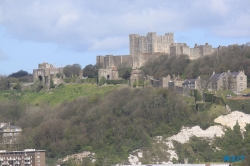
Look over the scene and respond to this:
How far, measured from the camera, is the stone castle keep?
Answer: 92688 mm

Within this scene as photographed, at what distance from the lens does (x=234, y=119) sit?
222ft

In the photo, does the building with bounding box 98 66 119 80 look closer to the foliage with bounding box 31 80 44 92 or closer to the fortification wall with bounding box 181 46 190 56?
the fortification wall with bounding box 181 46 190 56

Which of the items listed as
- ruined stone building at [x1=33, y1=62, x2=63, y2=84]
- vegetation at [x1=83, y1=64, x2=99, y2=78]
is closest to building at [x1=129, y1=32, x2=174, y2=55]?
vegetation at [x1=83, y1=64, x2=99, y2=78]

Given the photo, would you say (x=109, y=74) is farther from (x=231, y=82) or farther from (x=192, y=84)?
(x=231, y=82)

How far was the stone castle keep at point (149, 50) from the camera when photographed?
3649 inches

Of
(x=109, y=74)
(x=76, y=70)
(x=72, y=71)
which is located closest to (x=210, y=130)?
(x=109, y=74)

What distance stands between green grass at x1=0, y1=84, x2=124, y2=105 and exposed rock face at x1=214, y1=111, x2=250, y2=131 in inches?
754

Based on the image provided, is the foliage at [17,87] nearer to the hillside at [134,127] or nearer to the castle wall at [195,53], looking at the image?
the hillside at [134,127]

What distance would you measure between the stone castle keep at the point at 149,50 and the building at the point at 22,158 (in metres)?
31.9

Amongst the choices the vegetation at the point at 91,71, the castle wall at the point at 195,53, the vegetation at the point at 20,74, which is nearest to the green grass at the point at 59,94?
the vegetation at the point at 91,71

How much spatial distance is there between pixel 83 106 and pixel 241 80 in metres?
13.8

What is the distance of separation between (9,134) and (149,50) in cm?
3092

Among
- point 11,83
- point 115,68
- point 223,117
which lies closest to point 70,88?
point 115,68

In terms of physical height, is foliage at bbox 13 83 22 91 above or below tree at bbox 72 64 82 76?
below
